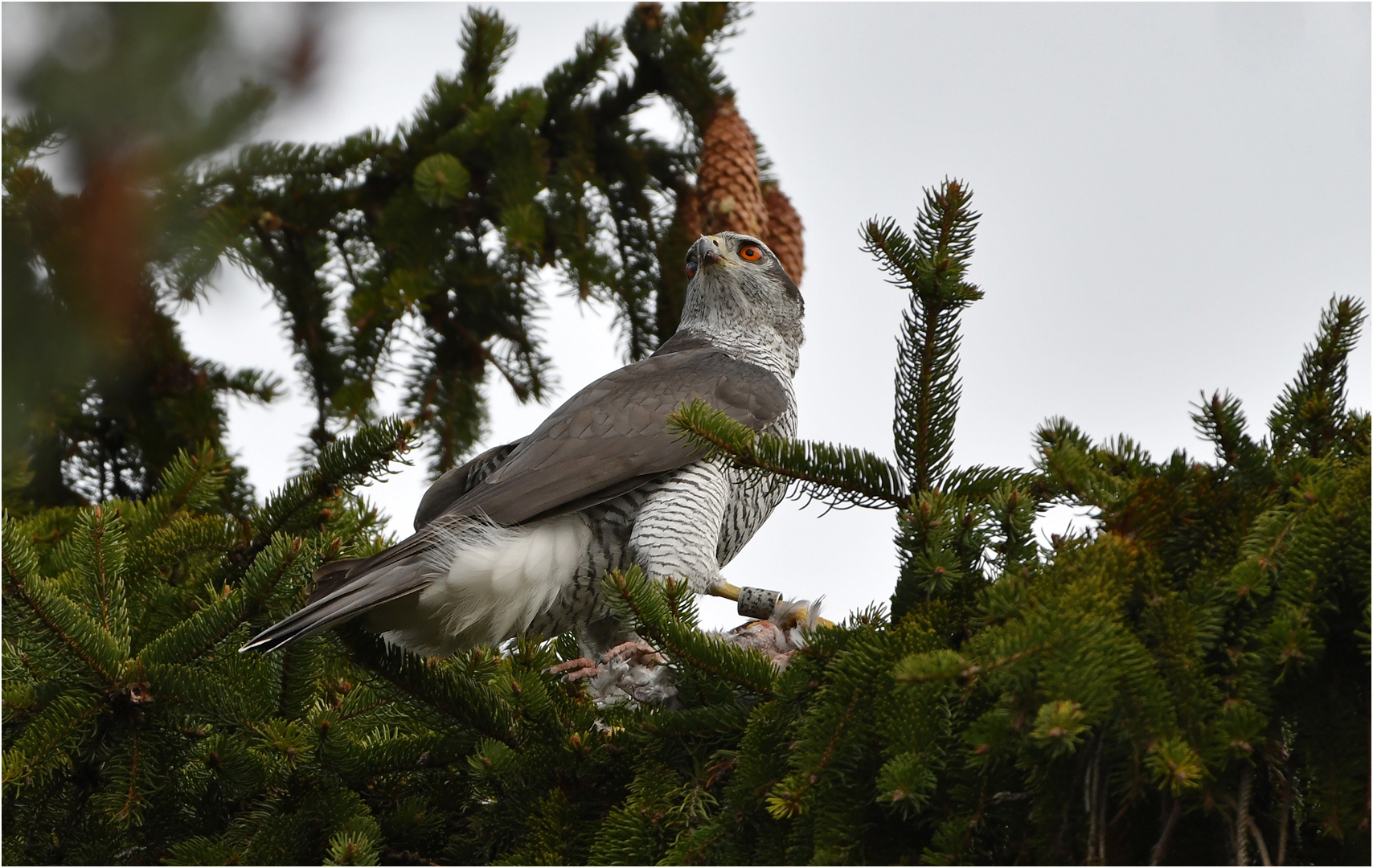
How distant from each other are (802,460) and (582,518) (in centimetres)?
189

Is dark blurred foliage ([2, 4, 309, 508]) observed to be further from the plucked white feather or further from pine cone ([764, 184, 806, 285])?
pine cone ([764, 184, 806, 285])

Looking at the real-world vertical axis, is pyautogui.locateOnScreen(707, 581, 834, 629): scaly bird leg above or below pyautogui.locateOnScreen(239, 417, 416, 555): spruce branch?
below

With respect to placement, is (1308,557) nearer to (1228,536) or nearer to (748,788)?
(1228,536)

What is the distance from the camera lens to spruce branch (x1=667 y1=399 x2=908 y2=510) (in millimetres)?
2344

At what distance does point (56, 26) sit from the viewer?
4461mm

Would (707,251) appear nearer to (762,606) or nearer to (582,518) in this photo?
(582,518)

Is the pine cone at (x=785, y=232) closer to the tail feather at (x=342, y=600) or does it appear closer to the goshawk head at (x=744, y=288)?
the goshawk head at (x=744, y=288)

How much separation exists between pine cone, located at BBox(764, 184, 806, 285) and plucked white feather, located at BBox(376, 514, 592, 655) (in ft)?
7.01

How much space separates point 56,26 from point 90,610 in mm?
2290

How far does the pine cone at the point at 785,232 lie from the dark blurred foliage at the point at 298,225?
0.41m

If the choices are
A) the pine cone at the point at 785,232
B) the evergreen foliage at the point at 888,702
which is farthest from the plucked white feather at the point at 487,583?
the pine cone at the point at 785,232

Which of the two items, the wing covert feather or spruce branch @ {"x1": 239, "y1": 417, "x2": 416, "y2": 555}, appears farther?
the wing covert feather

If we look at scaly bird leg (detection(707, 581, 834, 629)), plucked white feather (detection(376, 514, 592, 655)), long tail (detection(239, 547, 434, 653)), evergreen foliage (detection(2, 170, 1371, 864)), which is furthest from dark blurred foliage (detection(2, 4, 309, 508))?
scaly bird leg (detection(707, 581, 834, 629))

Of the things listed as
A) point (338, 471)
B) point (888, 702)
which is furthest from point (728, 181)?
point (888, 702)
